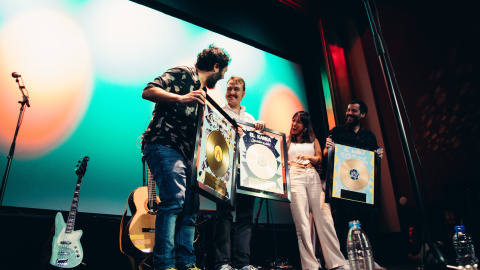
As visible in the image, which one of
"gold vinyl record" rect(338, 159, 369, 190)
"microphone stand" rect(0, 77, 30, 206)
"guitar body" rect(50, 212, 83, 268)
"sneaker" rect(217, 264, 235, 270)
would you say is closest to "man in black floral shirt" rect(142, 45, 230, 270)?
"sneaker" rect(217, 264, 235, 270)

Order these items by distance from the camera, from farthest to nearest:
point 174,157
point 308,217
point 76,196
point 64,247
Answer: point 308,217, point 76,196, point 64,247, point 174,157

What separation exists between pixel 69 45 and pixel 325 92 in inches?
143

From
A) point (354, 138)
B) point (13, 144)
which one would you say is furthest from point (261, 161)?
point (13, 144)

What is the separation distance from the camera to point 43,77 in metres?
3.05

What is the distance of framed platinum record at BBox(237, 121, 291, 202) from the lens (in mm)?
2582

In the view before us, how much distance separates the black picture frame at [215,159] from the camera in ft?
6.02

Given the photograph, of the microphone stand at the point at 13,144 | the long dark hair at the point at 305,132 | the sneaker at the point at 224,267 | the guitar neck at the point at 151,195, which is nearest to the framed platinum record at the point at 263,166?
the long dark hair at the point at 305,132

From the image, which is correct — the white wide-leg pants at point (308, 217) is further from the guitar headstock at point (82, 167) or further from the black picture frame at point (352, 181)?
the guitar headstock at point (82, 167)

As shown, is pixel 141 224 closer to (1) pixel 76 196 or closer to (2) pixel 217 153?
(1) pixel 76 196

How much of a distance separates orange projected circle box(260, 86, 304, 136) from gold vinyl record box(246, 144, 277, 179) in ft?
5.02

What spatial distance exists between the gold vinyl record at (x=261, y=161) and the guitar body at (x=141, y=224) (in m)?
0.96

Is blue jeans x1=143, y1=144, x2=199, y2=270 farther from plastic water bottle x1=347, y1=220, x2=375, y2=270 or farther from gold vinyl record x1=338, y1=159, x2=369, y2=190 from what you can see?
gold vinyl record x1=338, y1=159, x2=369, y2=190

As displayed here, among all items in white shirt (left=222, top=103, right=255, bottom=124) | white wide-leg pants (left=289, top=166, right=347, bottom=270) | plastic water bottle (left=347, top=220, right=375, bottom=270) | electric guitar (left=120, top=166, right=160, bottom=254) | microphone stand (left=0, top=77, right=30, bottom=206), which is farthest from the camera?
white shirt (left=222, top=103, right=255, bottom=124)

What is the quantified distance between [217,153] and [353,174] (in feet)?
5.59
